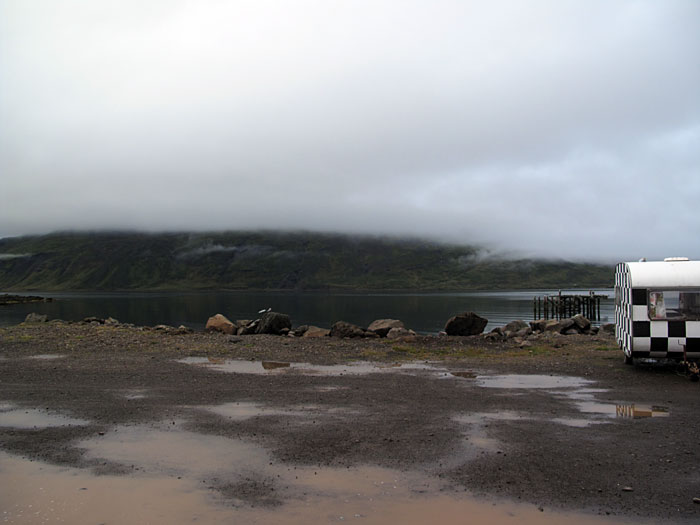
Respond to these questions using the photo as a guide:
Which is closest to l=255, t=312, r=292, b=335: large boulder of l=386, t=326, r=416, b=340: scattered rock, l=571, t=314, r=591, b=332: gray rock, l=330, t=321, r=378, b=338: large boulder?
l=330, t=321, r=378, b=338: large boulder

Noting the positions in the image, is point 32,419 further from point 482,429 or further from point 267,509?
point 482,429

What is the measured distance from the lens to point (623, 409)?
12.5 m

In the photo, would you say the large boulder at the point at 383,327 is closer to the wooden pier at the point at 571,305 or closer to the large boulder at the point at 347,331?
the large boulder at the point at 347,331

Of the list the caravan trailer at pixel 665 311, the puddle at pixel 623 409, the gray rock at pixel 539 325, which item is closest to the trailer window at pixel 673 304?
the caravan trailer at pixel 665 311

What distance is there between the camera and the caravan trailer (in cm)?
1722

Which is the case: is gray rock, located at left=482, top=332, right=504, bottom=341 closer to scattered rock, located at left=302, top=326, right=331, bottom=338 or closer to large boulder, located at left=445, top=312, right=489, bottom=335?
large boulder, located at left=445, top=312, right=489, bottom=335

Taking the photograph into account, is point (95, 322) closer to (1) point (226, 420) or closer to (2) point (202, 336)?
(2) point (202, 336)

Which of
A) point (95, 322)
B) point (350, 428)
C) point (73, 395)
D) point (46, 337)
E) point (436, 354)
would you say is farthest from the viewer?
point (95, 322)

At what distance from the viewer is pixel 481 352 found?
2495 centimetres

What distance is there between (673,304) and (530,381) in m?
5.15

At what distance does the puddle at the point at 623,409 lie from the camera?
1191 cm

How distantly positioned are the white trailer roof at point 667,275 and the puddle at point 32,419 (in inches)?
634

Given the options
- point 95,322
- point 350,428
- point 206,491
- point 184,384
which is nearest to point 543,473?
point 350,428

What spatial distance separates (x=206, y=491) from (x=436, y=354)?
17.6m
